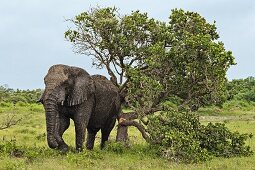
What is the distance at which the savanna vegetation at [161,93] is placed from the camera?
47.3 ft

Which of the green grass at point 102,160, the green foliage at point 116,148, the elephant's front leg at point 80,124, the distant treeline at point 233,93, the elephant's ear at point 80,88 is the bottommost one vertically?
the green grass at point 102,160

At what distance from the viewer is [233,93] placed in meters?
54.0

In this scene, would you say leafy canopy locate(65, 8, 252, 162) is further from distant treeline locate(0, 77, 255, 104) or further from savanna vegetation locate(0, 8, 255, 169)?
distant treeline locate(0, 77, 255, 104)

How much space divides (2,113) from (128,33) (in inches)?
857

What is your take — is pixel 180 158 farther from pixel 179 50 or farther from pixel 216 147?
pixel 179 50

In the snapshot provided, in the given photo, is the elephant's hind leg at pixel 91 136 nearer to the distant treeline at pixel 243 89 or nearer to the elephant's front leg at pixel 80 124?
the elephant's front leg at pixel 80 124

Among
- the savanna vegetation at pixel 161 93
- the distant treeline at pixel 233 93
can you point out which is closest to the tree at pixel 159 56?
the savanna vegetation at pixel 161 93

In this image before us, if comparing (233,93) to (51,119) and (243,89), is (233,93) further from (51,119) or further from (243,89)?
(51,119)

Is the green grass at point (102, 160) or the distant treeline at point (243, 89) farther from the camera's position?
the distant treeline at point (243, 89)

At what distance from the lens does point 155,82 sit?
1585 cm

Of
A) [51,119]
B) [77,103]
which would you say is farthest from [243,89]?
[51,119]

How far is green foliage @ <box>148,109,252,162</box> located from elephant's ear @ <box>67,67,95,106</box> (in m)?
2.35

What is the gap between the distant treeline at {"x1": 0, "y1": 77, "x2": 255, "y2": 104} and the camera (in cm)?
5400

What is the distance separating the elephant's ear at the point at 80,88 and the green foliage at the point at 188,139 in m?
2.35
